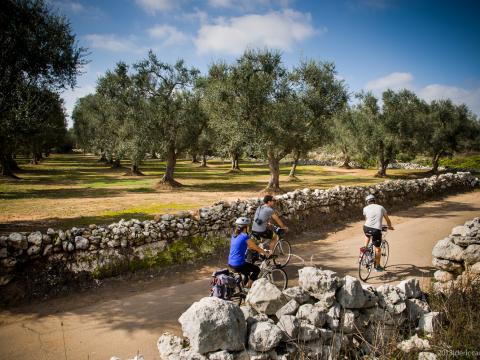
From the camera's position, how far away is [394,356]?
19.6 ft

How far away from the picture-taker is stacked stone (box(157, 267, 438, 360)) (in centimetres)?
516

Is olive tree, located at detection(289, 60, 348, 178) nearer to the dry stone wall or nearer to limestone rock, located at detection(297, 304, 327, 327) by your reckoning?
the dry stone wall

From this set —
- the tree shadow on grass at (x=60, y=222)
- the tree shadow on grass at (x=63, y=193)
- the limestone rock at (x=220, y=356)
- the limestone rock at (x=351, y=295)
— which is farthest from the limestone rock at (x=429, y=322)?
the tree shadow on grass at (x=63, y=193)

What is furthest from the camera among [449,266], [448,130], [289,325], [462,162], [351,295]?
[462,162]

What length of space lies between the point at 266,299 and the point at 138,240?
675cm

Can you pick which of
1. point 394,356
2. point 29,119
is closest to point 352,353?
point 394,356

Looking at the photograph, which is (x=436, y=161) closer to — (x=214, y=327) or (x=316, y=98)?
(x=316, y=98)

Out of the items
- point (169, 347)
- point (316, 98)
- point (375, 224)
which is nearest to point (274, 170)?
point (316, 98)

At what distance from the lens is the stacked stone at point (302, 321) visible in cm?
516

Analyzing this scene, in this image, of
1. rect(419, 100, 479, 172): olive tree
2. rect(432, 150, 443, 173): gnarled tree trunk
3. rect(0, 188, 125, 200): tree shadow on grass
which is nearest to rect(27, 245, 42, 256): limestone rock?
rect(0, 188, 125, 200): tree shadow on grass

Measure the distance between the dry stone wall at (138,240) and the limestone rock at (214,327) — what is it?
6154mm

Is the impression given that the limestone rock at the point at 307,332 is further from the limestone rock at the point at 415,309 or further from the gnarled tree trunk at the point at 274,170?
the gnarled tree trunk at the point at 274,170

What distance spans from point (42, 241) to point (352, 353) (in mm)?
9385

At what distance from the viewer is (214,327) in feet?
16.7
